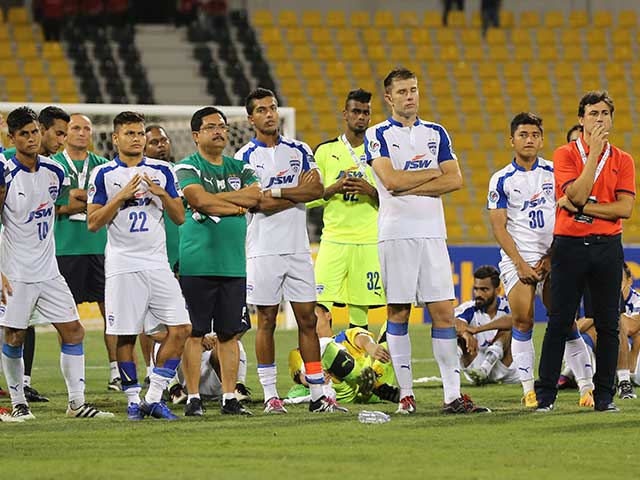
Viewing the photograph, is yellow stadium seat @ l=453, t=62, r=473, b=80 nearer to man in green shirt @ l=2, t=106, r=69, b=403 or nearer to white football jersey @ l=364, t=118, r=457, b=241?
man in green shirt @ l=2, t=106, r=69, b=403

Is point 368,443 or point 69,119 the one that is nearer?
point 368,443

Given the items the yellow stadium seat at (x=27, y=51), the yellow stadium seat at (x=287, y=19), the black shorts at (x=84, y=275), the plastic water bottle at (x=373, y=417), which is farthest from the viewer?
the yellow stadium seat at (x=287, y=19)

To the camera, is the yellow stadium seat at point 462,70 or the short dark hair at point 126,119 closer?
the short dark hair at point 126,119

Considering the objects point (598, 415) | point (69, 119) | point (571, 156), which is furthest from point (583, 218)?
point (69, 119)

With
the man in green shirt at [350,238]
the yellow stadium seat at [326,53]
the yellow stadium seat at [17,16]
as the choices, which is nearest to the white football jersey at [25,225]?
the man in green shirt at [350,238]

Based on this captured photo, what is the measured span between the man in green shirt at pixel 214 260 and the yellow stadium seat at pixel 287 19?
18.0 m

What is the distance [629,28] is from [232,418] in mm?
20632

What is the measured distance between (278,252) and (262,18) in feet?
59.6

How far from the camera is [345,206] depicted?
1031 cm

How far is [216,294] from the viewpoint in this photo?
8797 millimetres

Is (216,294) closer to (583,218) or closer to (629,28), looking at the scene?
(583,218)

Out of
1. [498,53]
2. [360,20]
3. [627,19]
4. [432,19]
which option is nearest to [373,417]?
[498,53]

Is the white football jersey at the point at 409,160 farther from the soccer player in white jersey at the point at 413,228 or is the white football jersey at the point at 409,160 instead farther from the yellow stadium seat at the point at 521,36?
the yellow stadium seat at the point at 521,36

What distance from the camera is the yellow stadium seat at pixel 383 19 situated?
87.8 ft
